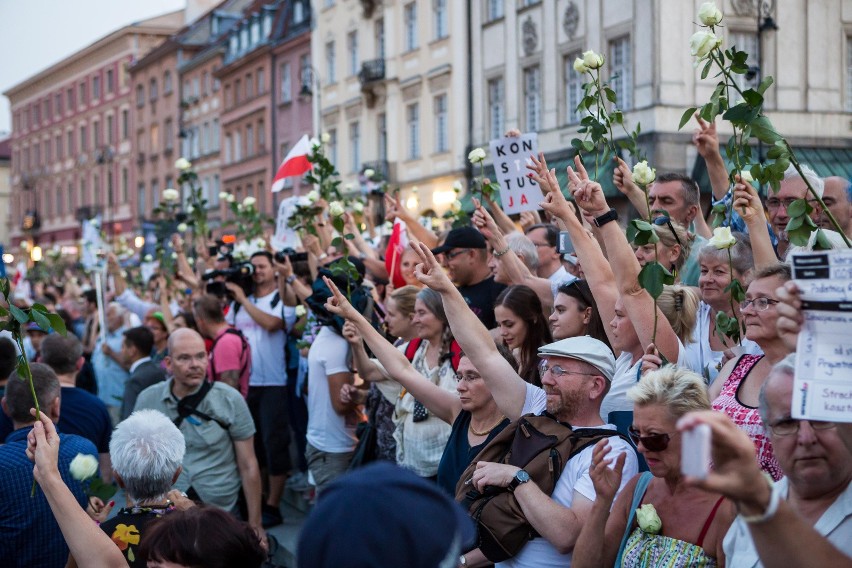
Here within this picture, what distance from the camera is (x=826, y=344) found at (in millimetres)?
2721

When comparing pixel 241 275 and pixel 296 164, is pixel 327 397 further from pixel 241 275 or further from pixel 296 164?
pixel 296 164

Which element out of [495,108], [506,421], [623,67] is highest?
[623,67]

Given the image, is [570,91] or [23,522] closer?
[23,522]

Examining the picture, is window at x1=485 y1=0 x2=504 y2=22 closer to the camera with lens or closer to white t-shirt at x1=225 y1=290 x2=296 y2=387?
the camera with lens

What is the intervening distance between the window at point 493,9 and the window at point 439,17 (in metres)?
2.06

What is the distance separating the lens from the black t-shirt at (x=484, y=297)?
7.17m

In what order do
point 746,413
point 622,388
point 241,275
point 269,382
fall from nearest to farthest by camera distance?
point 746,413 → point 622,388 → point 269,382 → point 241,275

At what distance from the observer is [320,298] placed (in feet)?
25.3

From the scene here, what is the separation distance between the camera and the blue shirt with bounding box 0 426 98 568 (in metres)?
5.29

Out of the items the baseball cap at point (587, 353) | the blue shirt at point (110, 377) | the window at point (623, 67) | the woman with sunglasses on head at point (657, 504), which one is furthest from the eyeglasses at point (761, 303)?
the window at point (623, 67)

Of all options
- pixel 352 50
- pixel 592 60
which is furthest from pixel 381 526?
pixel 352 50

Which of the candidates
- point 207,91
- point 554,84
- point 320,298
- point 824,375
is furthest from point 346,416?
point 207,91

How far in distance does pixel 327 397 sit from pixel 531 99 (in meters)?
21.7

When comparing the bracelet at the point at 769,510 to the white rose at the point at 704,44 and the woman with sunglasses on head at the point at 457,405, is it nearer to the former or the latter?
the white rose at the point at 704,44
